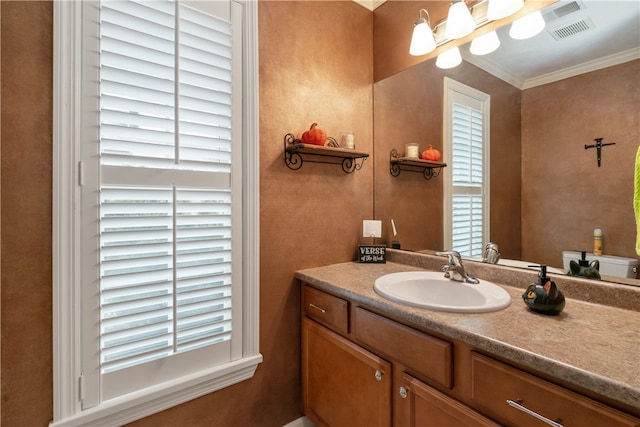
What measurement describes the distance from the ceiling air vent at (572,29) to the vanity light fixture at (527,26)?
5cm

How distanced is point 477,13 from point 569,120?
67 cm

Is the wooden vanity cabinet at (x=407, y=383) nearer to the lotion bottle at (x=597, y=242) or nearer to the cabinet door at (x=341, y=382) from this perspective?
the cabinet door at (x=341, y=382)

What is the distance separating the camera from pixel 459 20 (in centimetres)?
137

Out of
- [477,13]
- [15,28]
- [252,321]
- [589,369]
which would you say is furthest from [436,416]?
[15,28]

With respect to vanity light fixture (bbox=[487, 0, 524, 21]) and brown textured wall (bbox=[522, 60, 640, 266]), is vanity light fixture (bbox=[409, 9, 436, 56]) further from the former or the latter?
brown textured wall (bbox=[522, 60, 640, 266])

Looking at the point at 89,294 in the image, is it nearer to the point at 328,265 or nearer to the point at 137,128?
the point at 137,128

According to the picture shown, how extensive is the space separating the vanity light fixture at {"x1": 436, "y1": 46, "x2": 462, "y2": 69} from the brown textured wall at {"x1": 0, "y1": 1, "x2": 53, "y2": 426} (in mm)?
1707

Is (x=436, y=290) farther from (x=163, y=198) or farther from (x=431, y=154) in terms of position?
(x=163, y=198)

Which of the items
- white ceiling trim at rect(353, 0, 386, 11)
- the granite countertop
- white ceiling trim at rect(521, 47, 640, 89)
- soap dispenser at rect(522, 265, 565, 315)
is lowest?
the granite countertop

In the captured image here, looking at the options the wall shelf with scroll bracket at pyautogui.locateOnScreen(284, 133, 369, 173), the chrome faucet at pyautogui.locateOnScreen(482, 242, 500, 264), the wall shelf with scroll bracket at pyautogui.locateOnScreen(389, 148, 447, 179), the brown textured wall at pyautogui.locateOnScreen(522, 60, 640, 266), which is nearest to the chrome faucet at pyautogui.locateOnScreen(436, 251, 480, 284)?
the chrome faucet at pyautogui.locateOnScreen(482, 242, 500, 264)

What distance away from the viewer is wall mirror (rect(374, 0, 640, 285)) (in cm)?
103

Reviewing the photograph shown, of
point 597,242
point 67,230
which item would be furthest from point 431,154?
point 67,230

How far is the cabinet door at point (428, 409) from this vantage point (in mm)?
831

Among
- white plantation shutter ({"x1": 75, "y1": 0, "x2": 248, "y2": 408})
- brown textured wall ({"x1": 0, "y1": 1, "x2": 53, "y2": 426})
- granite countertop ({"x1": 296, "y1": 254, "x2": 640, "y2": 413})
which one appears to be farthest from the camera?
white plantation shutter ({"x1": 75, "y1": 0, "x2": 248, "y2": 408})
